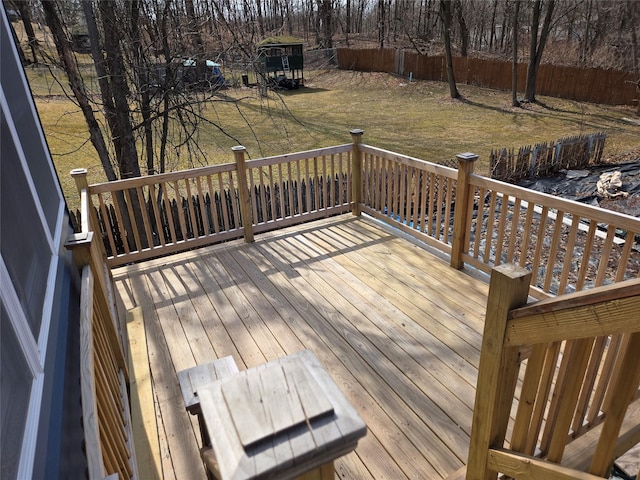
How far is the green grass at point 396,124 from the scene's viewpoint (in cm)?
1110

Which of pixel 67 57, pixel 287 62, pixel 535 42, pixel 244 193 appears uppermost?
pixel 67 57

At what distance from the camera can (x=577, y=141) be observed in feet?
31.2

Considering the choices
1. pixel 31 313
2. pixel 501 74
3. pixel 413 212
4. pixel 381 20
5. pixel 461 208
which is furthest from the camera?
pixel 381 20

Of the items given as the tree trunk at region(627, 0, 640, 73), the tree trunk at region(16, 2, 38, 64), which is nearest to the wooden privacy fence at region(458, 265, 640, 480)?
the tree trunk at region(16, 2, 38, 64)

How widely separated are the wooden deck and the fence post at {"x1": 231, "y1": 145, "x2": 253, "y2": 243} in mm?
179

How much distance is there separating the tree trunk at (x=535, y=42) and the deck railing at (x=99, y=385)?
17.3m

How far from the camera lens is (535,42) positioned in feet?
52.7

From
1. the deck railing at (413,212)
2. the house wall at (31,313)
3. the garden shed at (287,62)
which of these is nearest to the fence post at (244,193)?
the deck railing at (413,212)

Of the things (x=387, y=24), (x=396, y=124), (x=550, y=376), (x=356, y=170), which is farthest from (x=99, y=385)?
(x=387, y=24)

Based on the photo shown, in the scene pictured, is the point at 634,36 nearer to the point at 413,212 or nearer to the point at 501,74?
the point at 501,74

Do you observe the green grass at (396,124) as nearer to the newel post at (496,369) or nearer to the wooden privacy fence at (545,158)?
the wooden privacy fence at (545,158)

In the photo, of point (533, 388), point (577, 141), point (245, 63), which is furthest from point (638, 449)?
point (577, 141)

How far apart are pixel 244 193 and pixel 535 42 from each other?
636 inches

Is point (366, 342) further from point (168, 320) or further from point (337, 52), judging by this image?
point (337, 52)
